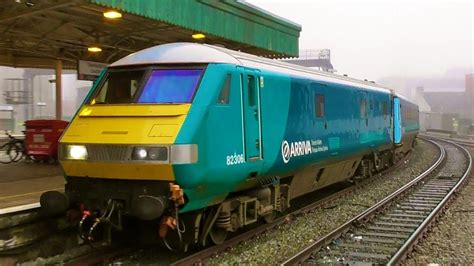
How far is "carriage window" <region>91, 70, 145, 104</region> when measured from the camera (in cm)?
702

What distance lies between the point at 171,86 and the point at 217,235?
235 centimetres

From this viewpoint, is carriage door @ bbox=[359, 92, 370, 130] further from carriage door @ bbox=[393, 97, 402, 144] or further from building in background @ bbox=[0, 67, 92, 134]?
building in background @ bbox=[0, 67, 92, 134]

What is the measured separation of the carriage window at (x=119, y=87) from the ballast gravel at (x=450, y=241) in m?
4.56

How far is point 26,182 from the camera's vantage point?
33.8ft

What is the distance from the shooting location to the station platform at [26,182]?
8.07m

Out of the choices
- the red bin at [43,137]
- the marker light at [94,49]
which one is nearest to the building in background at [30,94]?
the marker light at [94,49]

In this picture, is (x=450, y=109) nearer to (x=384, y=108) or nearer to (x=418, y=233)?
(x=384, y=108)

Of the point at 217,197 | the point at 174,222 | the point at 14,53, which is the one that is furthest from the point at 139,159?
the point at 14,53

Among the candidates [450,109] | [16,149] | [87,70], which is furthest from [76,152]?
[450,109]

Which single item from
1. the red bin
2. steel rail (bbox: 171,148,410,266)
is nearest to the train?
steel rail (bbox: 171,148,410,266)

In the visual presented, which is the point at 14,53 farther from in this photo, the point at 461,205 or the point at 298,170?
the point at 461,205

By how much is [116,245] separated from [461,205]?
8022 mm

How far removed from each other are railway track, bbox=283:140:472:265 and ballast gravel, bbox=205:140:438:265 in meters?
0.30

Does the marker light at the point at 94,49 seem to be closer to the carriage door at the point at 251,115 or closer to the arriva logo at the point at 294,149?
the arriva logo at the point at 294,149
